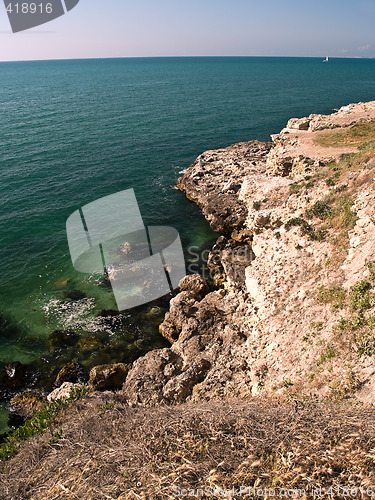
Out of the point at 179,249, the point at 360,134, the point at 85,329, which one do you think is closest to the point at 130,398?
the point at 85,329

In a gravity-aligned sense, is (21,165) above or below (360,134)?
below

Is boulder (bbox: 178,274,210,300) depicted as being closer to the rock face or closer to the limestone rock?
the limestone rock

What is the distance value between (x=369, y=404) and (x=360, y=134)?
35659 mm

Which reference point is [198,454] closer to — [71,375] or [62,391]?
[62,391]

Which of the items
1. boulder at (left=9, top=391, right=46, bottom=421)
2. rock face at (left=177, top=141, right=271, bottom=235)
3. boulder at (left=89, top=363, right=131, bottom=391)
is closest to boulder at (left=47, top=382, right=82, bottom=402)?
boulder at (left=9, top=391, right=46, bottom=421)

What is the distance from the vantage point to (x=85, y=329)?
23328mm

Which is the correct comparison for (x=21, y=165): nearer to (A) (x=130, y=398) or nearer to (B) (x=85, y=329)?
(B) (x=85, y=329)

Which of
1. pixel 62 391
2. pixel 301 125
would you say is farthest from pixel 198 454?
pixel 301 125

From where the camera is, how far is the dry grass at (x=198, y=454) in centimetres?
784

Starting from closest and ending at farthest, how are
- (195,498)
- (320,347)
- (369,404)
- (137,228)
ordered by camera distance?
(195,498)
(369,404)
(320,347)
(137,228)

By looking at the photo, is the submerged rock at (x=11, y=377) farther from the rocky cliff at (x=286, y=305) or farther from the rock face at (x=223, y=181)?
the rock face at (x=223, y=181)

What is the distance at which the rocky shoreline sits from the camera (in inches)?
550

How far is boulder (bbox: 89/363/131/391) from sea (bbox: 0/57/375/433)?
1778 mm

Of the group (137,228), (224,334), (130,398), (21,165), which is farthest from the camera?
(21,165)
